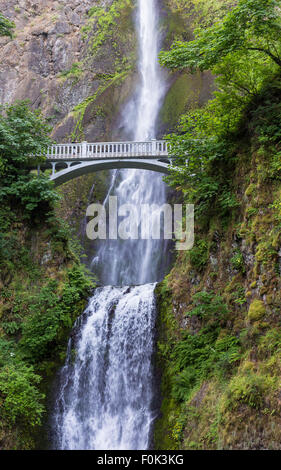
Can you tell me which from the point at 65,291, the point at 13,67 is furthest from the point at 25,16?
the point at 65,291

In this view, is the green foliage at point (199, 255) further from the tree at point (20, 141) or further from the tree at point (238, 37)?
the tree at point (20, 141)

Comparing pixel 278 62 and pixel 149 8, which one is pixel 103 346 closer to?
pixel 278 62

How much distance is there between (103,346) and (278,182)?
6607mm

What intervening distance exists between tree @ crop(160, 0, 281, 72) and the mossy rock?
17.8 ft

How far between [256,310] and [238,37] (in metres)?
5.74

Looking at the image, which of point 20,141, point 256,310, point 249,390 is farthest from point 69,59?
point 249,390

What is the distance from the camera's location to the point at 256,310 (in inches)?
272

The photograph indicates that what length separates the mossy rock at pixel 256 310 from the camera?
6812 mm

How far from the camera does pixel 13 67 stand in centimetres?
3080

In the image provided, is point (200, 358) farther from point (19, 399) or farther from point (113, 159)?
point (113, 159)

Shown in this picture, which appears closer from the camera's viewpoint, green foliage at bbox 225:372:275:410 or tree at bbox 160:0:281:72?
green foliage at bbox 225:372:275:410

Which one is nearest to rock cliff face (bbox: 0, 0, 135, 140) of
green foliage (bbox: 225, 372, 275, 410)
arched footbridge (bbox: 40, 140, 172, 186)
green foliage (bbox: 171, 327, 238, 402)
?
arched footbridge (bbox: 40, 140, 172, 186)

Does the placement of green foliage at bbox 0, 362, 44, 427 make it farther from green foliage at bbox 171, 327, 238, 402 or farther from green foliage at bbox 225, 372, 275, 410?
green foliage at bbox 225, 372, 275, 410

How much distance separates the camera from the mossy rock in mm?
6812
